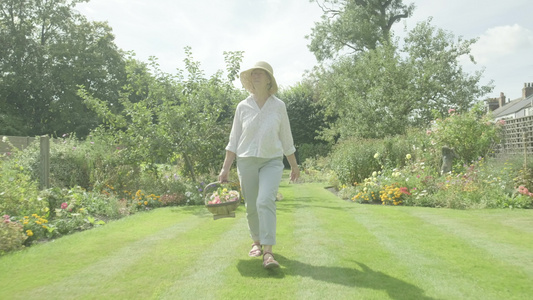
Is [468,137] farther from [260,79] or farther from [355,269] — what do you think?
[260,79]

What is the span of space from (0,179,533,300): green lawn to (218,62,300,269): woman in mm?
402

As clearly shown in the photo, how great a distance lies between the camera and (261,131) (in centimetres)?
391

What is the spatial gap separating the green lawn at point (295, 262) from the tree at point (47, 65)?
22.6m

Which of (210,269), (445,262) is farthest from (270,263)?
(445,262)

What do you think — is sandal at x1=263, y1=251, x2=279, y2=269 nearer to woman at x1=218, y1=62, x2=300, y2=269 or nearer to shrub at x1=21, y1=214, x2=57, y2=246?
woman at x1=218, y1=62, x2=300, y2=269

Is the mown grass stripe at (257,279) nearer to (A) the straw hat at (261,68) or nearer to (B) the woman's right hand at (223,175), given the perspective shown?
(B) the woman's right hand at (223,175)

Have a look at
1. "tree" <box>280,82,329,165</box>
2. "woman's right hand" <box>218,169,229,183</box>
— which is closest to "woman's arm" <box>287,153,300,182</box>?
"woman's right hand" <box>218,169,229,183</box>

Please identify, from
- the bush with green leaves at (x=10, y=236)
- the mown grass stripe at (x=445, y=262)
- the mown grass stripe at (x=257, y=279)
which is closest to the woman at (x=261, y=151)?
the mown grass stripe at (x=257, y=279)

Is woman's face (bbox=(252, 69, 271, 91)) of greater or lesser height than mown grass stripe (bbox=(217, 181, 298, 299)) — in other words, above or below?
above

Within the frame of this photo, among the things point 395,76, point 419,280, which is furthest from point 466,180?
point 395,76

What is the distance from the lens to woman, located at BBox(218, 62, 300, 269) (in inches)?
149

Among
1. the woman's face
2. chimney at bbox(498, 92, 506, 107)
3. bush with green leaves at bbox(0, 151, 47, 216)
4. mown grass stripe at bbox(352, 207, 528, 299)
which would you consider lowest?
mown grass stripe at bbox(352, 207, 528, 299)

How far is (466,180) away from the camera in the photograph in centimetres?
848

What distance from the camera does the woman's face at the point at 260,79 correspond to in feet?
13.4
